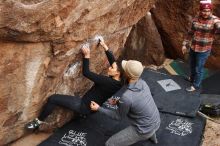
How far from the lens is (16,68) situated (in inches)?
246

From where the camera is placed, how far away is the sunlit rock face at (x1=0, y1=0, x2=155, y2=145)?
5980 millimetres

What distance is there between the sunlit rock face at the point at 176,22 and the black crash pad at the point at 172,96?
1686 mm

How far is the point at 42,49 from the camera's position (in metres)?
6.43

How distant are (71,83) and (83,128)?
0.76m

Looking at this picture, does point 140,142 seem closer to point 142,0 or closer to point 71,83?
point 71,83

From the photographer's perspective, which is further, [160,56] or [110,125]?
[160,56]

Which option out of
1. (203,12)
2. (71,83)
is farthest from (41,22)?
(203,12)

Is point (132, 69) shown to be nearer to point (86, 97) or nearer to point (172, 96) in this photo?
point (86, 97)

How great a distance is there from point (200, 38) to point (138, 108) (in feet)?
8.44

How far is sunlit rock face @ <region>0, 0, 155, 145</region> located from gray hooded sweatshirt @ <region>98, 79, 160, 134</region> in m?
1.15

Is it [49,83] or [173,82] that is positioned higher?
[49,83]

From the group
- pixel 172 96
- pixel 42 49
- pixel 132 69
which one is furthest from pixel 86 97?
pixel 172 96

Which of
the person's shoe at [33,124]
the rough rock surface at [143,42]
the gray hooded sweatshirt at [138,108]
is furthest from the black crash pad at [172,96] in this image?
the person's shoe at [33,124]

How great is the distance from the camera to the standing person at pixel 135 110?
5.86 m
